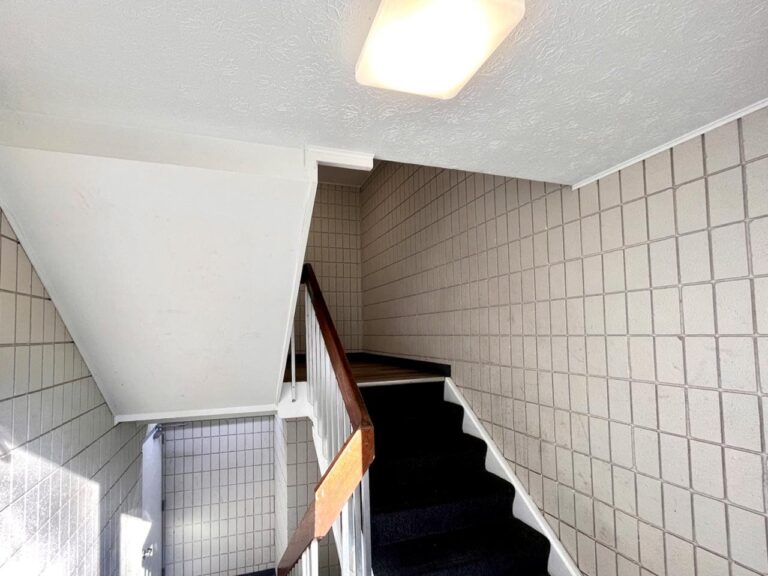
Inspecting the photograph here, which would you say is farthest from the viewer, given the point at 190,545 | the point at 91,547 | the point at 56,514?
the point at 190,545

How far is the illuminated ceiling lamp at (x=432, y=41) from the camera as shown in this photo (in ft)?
2.19

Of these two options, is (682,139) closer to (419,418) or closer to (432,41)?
(432,41)

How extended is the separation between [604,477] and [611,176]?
1.20 metres

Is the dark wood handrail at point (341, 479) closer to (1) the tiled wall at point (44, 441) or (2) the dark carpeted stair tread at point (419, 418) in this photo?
(1) the tiled wall at point (44, 441)

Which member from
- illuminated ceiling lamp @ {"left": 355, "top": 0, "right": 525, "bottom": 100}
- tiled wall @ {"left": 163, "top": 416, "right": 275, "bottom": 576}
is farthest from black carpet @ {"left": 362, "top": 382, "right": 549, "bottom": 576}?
tiled wall @ {"left": 163, "top": 416, "right": 275, "bottom": 576}

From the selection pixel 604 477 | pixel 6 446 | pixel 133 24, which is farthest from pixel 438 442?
pixel 133 24

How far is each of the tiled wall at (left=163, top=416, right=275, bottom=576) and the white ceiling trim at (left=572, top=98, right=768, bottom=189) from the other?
12.2ft

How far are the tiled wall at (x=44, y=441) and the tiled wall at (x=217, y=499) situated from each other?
1.91 meters

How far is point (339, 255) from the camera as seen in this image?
171 inches

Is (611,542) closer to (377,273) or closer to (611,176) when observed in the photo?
(611,176)

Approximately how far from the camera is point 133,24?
0.75 m

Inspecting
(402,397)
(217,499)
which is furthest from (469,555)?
(217,499)

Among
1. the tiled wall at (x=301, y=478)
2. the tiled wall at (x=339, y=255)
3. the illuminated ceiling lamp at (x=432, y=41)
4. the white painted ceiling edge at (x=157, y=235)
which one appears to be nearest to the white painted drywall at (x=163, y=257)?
the white painted ceiling edge at (x=157, y=235)

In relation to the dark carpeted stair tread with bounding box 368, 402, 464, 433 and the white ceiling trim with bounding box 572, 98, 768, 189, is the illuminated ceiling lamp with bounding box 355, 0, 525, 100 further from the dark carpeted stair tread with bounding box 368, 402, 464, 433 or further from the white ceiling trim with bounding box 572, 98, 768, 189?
the dark carpeted stair tread with bounding box 368, 402, 464, 433
